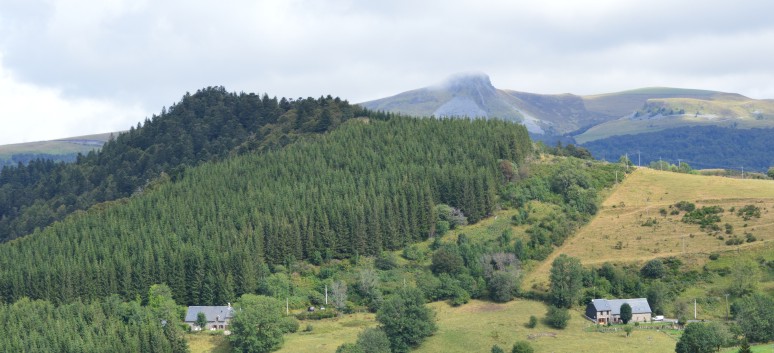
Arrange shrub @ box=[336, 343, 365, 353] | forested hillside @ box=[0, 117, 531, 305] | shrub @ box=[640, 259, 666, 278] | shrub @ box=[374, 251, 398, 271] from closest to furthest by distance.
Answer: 1. shrub @ box=[336, 343, 365, 353]
2. forested hillside @ box=[0, 117, 531, 305]
3. shrub @ box=[640, 259, 666, 278]
4. shrub @ box=[374, 251, 398, 271]

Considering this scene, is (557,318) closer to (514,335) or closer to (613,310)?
(514,335)

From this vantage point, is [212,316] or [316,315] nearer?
[212,316]

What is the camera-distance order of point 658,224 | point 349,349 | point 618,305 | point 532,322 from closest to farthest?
1. point 349,349
2. point 532,322
3. point 618,305
4. point 658,224

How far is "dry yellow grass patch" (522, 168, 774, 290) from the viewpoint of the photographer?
155 metres

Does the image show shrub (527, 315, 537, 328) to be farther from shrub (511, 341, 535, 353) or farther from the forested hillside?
the forested hillside

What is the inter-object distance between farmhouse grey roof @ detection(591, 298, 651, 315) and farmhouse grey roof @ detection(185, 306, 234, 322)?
5284cm

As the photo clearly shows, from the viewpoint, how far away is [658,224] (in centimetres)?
16688

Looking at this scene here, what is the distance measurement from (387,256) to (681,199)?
60.4 m

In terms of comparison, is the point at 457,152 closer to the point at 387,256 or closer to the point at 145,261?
the point at 387,256

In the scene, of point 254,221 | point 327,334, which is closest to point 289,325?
point 327,334

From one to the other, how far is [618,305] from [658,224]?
1406 inches

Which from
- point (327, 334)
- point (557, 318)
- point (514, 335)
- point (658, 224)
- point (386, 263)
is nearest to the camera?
point (514, 335)

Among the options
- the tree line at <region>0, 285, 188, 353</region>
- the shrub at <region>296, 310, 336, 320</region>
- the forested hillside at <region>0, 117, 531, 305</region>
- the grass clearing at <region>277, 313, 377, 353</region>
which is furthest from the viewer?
the forested hillside at <region>0, 117, 531, 305</region>

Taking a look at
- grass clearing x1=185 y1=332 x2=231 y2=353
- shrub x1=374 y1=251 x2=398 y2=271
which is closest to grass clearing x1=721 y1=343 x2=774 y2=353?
shrub x1=374 y1=251 x2=398 y2=271
